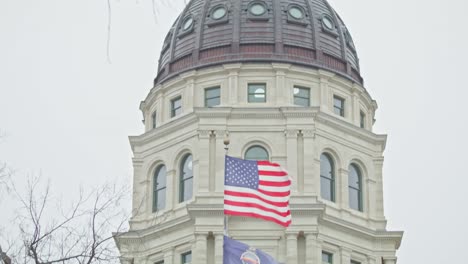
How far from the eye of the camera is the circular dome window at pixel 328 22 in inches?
2591

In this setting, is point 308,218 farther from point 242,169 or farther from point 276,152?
point 242,169

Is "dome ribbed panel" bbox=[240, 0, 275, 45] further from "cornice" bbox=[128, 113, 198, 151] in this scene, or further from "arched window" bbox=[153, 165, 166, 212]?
"arched window" bbox=[153, 165, 166, 212]

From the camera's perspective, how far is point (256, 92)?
63.0 m

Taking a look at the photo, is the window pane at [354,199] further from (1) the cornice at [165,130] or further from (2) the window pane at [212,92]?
(1) the cornice at [165,130]

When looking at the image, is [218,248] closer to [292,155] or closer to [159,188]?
[292,155]

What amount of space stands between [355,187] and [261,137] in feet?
18.6

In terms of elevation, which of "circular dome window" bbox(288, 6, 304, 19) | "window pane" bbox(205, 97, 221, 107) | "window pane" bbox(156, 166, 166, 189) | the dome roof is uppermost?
"circular dome window" bbox(288, 6, 304, 19)

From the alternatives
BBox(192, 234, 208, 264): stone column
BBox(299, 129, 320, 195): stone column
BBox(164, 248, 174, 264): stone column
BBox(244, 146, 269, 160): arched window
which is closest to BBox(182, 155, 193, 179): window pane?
BBox(244, 146, 269, 160): arched window

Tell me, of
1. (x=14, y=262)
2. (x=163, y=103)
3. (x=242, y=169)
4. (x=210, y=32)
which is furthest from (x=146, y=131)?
(x=14, y=262)

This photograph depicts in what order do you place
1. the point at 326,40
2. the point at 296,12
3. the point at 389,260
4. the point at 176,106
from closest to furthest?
the point at 389,260 < the point at 176,106 < the point at 326,40 < the point at 296,12

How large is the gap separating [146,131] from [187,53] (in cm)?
464

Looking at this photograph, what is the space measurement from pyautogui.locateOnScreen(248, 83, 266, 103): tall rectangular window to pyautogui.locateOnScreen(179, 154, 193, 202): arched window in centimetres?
434

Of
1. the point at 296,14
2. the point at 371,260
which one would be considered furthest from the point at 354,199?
the point at 296,14

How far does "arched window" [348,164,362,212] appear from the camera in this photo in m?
62.6
